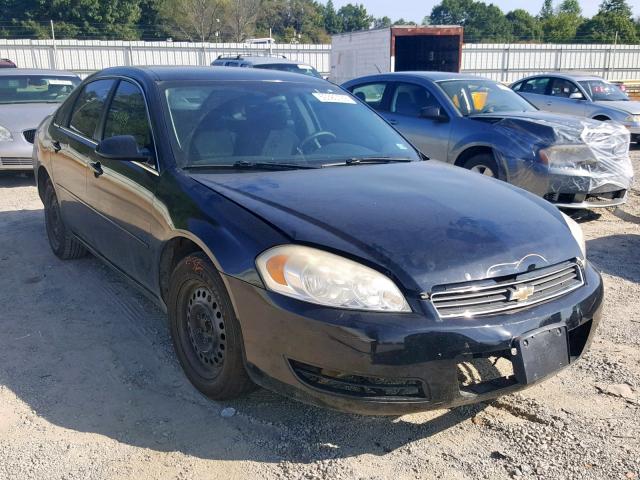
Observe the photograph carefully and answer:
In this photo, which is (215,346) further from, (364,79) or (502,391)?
(364,79)

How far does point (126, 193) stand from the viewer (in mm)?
3729

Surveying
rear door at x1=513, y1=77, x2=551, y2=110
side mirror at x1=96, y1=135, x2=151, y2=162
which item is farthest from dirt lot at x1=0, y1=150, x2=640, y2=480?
rear door at x1=513, y1=77, x2=551, y2=110

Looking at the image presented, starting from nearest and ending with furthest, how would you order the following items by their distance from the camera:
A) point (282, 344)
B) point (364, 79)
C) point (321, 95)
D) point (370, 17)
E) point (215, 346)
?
point (282, 344)
point (215, 346)
point (321, 95)
point (364, 79)
point (370, 17)

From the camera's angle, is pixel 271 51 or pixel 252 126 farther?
pixel 271 51

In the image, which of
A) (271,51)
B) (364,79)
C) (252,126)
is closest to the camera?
(252,126)

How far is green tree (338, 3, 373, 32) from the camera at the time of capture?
99.8m

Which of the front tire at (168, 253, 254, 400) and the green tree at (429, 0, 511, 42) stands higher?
the green tree at (429, 0, 511, 42)

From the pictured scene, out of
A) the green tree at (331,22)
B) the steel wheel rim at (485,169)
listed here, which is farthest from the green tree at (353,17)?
the steel wheel rim at (485,169)

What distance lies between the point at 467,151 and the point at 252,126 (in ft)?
13.0

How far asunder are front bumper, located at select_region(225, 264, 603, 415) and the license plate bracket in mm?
30

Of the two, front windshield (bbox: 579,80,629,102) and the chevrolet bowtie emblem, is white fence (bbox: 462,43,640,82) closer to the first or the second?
front windshield (bbox: 579,80,629,102)

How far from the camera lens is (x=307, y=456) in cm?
272

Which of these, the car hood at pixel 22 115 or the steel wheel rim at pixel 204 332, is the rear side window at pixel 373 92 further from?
the steel wheel rim at pixel 204 332

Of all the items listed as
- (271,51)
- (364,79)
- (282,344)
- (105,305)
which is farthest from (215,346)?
(271,51)
